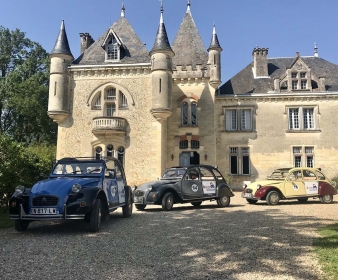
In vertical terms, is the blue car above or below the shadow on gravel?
above

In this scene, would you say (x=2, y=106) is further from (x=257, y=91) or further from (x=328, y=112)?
(x=328, y=112)

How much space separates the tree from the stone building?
11.8 metres

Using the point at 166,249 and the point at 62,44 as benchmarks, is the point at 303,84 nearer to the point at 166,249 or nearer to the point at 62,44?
the point at 62,44

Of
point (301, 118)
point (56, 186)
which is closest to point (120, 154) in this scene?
point (301, 118)

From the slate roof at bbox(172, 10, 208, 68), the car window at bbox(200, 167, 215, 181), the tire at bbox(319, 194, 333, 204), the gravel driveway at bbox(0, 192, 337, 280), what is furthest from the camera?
the slate roof at bbox(172, 10, 208, 68)

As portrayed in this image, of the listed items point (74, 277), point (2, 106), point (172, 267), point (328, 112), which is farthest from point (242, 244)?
point (2, 106)

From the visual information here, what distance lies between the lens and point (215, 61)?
23.0 meters

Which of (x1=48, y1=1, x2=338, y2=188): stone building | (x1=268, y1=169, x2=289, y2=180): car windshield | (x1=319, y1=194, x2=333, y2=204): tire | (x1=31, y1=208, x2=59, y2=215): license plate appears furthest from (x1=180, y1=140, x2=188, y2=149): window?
(x1=31, y1=208, x2=59, y2=215): license plate

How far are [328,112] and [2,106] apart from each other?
104 feet

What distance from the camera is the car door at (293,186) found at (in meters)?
13.1

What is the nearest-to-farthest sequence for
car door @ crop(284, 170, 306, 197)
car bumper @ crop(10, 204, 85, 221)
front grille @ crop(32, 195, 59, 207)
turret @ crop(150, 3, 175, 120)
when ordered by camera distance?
car bumper @ crop(10, 204, 85, 221), front grille @ crop(32, 195, 59, 207), car door @ crop(284, 170, 306, 197), turret @ crop(150, 3, 175, 120)

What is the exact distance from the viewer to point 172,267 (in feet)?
15.1

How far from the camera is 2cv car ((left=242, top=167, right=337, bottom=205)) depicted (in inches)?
510

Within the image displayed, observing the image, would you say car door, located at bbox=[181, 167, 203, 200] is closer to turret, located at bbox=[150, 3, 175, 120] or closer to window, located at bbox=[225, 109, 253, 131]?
turret, located at bbox=[150, 3, 175, 120]
